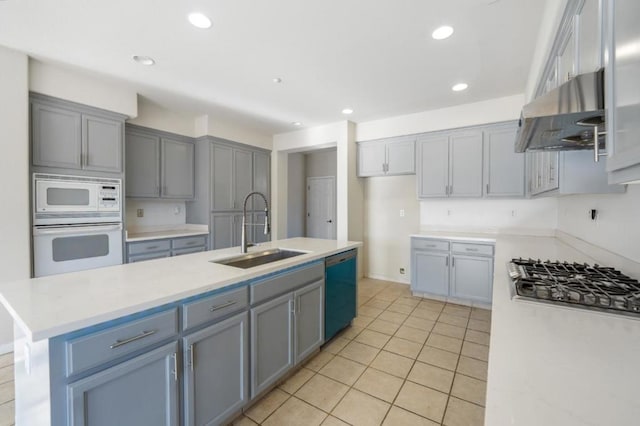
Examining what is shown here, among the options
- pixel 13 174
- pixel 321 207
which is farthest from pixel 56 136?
pixel 321 207

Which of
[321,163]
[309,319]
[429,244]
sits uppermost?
[321,163]

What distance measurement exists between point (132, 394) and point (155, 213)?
11.4 ft

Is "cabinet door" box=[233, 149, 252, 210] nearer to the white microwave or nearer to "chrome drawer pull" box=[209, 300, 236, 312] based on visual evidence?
the white microwave

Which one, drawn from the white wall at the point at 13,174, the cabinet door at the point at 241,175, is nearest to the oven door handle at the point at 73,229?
the white wall at the point at 13,174

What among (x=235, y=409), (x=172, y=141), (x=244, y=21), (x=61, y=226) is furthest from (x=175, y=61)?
(x=235, y=409)

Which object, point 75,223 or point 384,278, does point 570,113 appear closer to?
point 75,223

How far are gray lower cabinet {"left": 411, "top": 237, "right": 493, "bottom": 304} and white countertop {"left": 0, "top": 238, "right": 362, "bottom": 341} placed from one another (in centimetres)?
253

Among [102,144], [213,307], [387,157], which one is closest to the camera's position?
[213,307]

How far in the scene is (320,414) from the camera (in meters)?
1.76

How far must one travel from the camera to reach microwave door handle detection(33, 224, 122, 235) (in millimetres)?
2623

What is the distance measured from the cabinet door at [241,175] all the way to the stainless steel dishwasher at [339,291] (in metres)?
2.57

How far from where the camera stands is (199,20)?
2.02 m

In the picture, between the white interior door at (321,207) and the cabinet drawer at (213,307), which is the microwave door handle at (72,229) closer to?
the cabinet drawer at (213,307)

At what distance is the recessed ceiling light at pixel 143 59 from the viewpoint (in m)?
2.53
